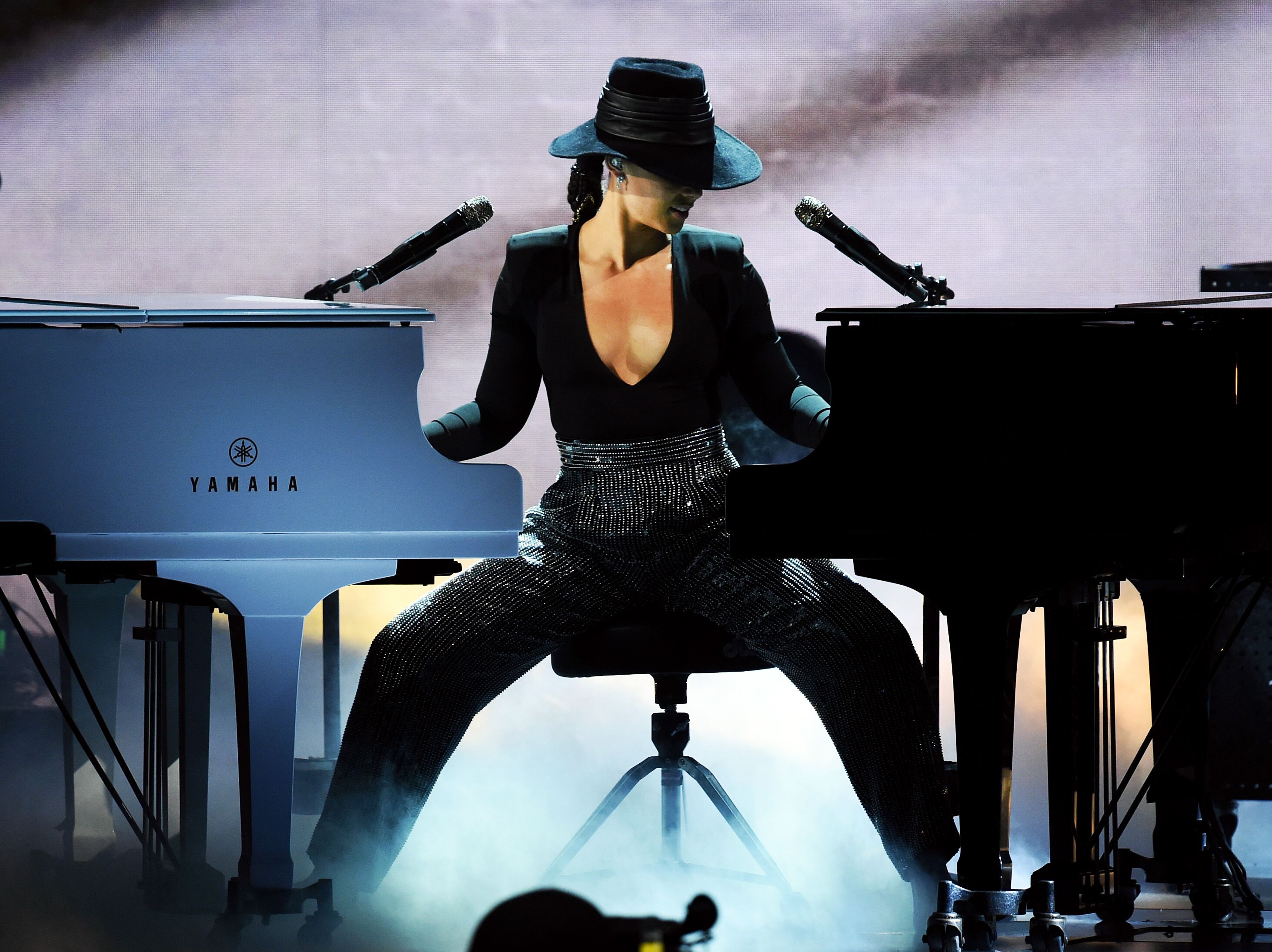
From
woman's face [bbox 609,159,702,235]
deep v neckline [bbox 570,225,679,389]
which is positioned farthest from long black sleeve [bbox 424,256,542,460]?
woman's face [bbox 609,159,702,235]

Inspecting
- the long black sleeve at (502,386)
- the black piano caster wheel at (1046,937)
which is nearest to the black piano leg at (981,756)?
the black piano caster wheel at (1046,937)

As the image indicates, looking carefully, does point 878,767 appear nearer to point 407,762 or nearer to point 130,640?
point 407,762

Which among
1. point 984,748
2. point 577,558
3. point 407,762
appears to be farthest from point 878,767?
point 407,762

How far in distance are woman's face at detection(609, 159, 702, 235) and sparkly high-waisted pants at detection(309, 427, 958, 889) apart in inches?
14.1

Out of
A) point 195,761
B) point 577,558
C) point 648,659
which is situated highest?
point 577,558

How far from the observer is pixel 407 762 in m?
2.18

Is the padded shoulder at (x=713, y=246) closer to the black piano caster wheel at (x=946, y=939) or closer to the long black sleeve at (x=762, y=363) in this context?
the long black sleeve at (x=762, y=363)

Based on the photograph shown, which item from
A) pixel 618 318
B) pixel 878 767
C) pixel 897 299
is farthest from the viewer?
pixel 897 299

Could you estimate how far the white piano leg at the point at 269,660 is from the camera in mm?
1951

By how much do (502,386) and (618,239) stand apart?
328mm

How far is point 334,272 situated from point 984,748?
2.52 meters

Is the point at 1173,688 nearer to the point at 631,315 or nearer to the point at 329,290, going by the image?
→ the point at 631,315

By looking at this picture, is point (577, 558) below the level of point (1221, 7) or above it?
below

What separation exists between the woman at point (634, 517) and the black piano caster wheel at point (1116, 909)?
355 millimetres
